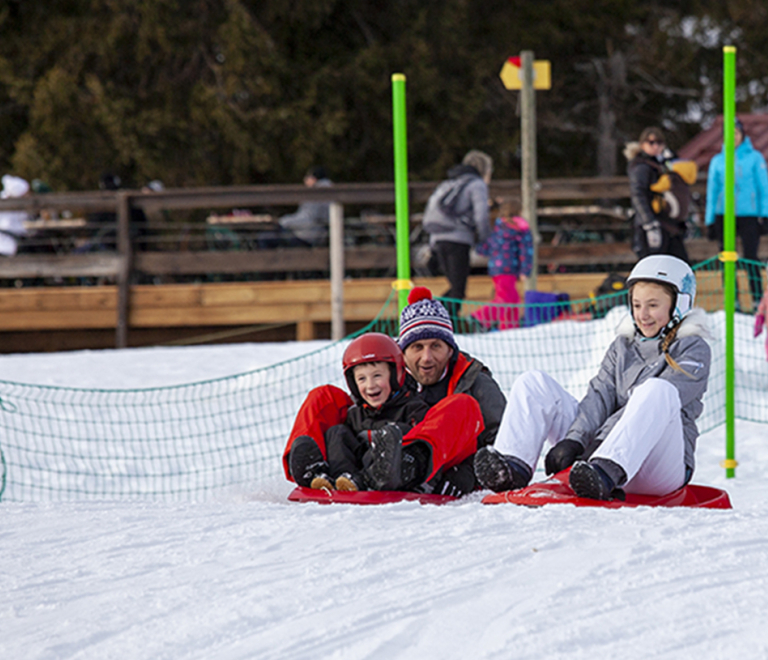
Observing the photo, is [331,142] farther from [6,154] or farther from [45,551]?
[45,551]

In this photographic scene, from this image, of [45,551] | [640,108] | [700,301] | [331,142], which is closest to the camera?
[45,551]

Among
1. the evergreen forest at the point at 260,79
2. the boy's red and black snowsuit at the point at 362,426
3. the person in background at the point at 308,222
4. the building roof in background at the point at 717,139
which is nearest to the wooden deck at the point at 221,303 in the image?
the person in background at the point at 308,222

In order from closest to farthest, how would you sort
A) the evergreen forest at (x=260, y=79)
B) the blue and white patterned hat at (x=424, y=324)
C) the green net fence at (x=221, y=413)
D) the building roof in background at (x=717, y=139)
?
the blue and white patterned hat at (x=424, y=324) → the green net fence at (x=221, y=413) → the evergreen forest at (x=260, y=79) → the building roof in background at (x=717, y=139)

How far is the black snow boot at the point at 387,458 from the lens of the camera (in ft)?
12.5

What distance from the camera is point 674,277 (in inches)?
152

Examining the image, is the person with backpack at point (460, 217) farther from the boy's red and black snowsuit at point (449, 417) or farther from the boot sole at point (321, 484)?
the boot sole at point (321, 484)

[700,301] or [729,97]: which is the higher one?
[729,97]

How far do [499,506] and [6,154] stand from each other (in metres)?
11.6

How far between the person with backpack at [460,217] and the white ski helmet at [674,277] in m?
Answer: 4.07

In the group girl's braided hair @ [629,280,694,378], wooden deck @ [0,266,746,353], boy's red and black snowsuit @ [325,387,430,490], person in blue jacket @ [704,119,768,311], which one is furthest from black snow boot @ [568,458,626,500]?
wooden deck @ [0,266,746,353]

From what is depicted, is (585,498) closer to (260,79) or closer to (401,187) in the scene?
(401,187)

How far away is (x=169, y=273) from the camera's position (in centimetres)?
986

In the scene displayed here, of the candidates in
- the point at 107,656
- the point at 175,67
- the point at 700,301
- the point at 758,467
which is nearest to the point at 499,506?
the point at 107,656

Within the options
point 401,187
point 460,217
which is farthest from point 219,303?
point 401,187
